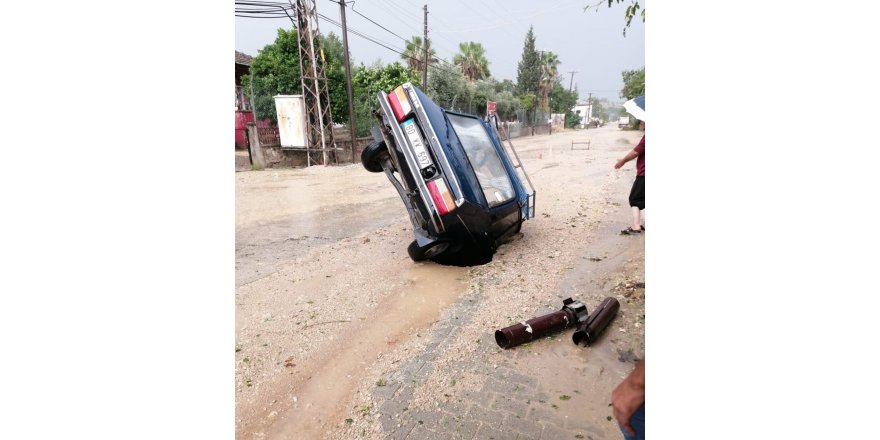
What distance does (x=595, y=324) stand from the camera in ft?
10.1

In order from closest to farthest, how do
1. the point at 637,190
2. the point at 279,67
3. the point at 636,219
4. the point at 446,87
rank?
1. the point at 637,190
2. the point at 636,219
3. the point at 279,67
4. the point at 446,87

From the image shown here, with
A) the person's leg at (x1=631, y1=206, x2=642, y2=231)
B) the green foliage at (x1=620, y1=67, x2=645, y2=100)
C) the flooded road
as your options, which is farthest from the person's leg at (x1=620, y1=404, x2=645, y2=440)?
the person's leg at (x1=631, y1=206, x2=642, y2=231)

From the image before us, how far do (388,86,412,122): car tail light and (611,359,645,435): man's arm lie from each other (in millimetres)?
3430

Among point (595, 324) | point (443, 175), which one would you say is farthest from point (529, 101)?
point (595, 324)

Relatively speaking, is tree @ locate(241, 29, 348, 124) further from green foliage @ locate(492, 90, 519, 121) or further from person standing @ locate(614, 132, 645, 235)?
green foliage @ locate(492, 90, 519, 121)

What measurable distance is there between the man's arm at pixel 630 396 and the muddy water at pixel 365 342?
1.66 m

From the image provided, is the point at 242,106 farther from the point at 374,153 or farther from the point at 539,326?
the point at 539,326

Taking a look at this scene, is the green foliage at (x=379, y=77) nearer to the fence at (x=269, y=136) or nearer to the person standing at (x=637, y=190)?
the fence at (x=269, y=136)

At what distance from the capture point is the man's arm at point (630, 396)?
1115 millimetres

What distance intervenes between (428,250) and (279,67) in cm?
1368

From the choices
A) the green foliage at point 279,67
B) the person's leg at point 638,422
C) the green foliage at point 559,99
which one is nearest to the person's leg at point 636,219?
the person's leg at point 638,422

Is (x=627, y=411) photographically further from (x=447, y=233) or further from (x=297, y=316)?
(x=447, y=233)

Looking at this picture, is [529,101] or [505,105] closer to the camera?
[505,105]

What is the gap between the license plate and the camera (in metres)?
4.13
